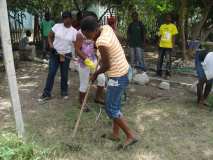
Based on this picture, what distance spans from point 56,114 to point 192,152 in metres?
2.33

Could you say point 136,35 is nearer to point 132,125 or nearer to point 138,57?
point 138,57

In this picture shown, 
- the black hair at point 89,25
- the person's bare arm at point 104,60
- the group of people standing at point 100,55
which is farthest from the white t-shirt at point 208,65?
the black hair at point 89,25

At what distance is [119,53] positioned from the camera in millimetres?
4598

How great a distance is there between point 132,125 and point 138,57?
4.35 metres

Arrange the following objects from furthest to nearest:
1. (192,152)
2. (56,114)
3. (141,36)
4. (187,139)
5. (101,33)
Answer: (141,36), (56,114), (187,139), (192,152), (101,33)

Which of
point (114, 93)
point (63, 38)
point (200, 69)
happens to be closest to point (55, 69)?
A: point (63, 38)

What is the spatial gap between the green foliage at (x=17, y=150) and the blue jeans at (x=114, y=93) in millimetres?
978

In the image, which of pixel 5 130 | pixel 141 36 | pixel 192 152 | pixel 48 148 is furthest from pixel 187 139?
pixel 141 36

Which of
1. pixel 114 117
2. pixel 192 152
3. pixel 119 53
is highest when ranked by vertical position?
pixel 119 53

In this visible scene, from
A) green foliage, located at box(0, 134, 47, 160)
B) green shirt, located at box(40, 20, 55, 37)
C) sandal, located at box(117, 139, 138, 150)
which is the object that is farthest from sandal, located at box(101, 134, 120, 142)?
green shirt, located at box(40, 20, 55, 37)

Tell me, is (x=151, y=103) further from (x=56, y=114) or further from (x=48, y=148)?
(x=48, y=148)

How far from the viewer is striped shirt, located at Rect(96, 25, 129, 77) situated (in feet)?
14.5

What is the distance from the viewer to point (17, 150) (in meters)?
4.15

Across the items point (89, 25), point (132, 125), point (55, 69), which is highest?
point (89, 25)
